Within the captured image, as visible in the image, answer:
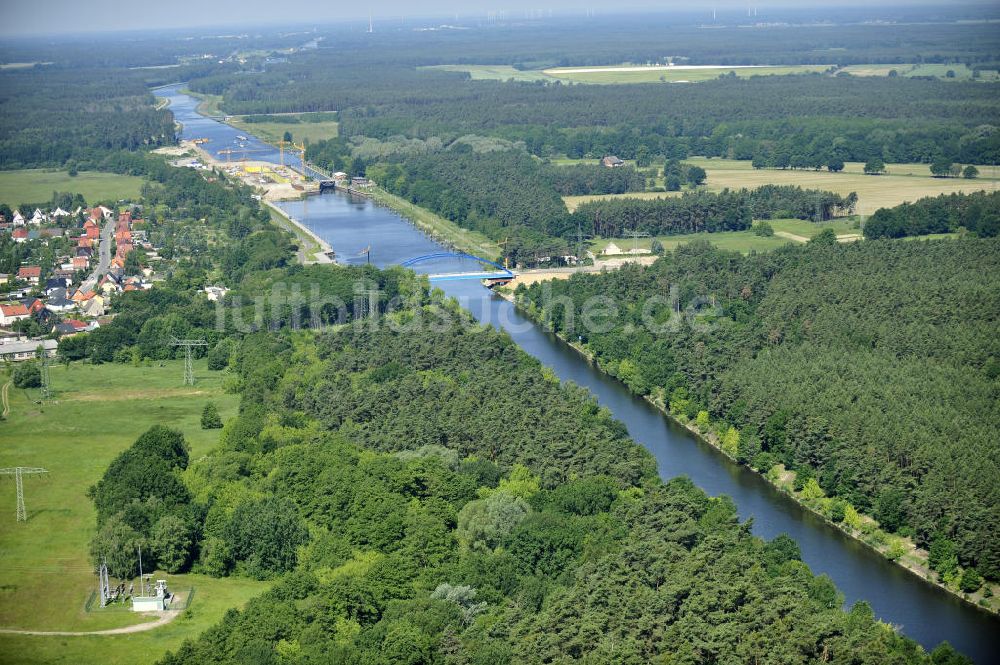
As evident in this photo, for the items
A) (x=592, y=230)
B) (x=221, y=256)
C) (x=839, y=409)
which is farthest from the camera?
(x=592, y=230)

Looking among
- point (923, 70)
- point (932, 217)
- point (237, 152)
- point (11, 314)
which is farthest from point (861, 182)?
point (923, 70)

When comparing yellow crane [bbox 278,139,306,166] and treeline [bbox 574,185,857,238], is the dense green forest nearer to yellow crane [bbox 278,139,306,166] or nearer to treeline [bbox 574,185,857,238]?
treeline [bbox 574,185,857,238]

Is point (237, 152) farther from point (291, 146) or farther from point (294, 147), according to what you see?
point (291, 146)

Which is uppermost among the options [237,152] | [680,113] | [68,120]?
[680,113]

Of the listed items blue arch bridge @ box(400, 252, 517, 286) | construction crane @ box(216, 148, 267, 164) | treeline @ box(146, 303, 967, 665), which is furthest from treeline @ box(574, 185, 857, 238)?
construction crane @ box(216, 148, 267, 164)

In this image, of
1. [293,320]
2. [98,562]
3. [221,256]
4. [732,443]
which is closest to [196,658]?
[98,562]

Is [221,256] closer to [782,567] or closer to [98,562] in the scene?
[98,562]
